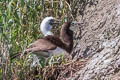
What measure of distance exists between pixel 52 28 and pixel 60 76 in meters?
1.16

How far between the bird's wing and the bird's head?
554 mm

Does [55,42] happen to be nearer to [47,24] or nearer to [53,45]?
[53,45]

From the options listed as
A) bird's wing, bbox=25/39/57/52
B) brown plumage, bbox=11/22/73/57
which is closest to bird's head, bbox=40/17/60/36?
brown plumage, bbox=11/22/73/57

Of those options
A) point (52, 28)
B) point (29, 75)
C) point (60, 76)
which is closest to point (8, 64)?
point (29, 75)

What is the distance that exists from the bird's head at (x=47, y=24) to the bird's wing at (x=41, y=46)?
1.82 feet

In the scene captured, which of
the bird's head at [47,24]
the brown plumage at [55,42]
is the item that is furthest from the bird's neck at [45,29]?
the brown plumage at [55,42]

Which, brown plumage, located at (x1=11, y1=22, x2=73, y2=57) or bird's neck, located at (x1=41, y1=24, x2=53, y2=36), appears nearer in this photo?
brown plumage, located at (x1=11, y1=22, x2=73, y2=57)

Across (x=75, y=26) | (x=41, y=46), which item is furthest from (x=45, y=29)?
(x=41, y=46)

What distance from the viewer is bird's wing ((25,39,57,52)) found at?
15.3ft

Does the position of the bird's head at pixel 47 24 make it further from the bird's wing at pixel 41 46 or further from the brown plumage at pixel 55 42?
the bird's wing at pixel 41 46

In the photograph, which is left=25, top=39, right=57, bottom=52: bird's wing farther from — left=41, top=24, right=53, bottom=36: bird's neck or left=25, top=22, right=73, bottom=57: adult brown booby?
left=41, top=24, right=53, bottom=36: bird's neck

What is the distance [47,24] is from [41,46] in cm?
74

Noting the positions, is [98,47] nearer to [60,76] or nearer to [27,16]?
[60,76]

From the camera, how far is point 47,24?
17.7ft
